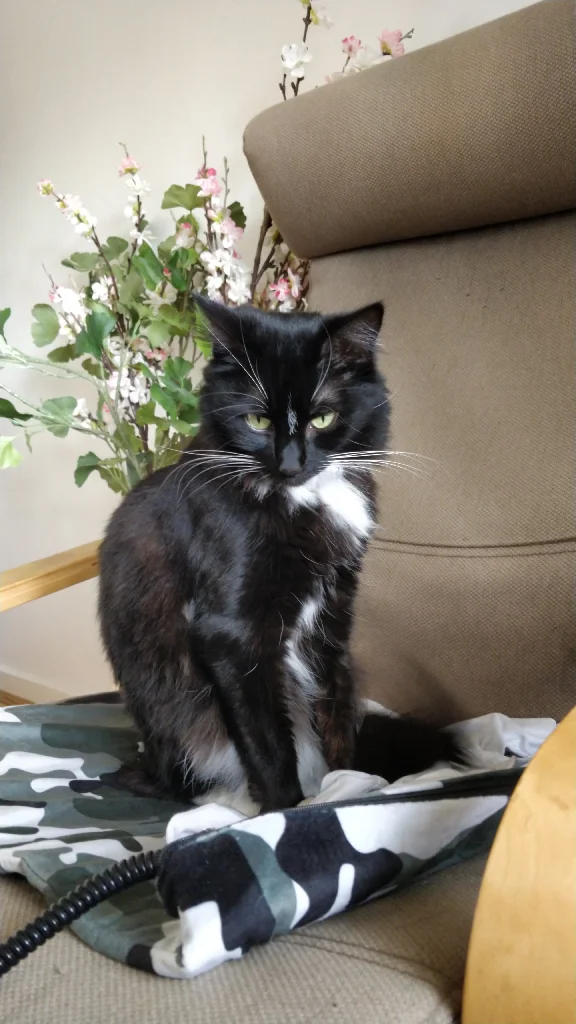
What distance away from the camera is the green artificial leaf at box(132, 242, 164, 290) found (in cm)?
139

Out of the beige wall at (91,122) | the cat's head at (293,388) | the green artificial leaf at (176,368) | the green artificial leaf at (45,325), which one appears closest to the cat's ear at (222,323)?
the cat's head at (293,388)

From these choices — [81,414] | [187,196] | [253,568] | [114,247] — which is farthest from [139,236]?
[253,568]

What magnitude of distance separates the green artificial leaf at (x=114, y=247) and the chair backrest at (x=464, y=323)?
1.54 ft

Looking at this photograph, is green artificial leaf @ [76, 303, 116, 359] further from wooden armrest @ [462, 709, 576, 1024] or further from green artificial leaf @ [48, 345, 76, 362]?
wooden armrest @ [462, 709, 576, 1024]

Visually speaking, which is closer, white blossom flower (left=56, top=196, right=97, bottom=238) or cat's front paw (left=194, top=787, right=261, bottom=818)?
cat's front paw (left=194, top=787, right=261, bottom=818)

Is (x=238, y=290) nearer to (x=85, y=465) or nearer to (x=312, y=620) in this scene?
(x=85, y=465)

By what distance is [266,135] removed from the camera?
1.17 metres

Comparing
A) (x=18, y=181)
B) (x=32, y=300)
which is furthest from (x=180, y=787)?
(x=18, y=181)

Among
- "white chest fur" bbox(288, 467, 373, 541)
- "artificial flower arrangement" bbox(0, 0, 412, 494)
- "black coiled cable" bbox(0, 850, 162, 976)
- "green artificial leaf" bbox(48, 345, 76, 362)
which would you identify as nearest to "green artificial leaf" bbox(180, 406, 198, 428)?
"artificial flower arrangement" bbox(0, 0, 412, 494)

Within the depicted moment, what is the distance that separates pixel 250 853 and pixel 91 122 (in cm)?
198

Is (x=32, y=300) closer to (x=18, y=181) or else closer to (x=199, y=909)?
(x=18, y=181)

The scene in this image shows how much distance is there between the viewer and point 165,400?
1351 millimetres

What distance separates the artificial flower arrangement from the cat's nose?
500mm

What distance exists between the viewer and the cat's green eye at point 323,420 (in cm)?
89
